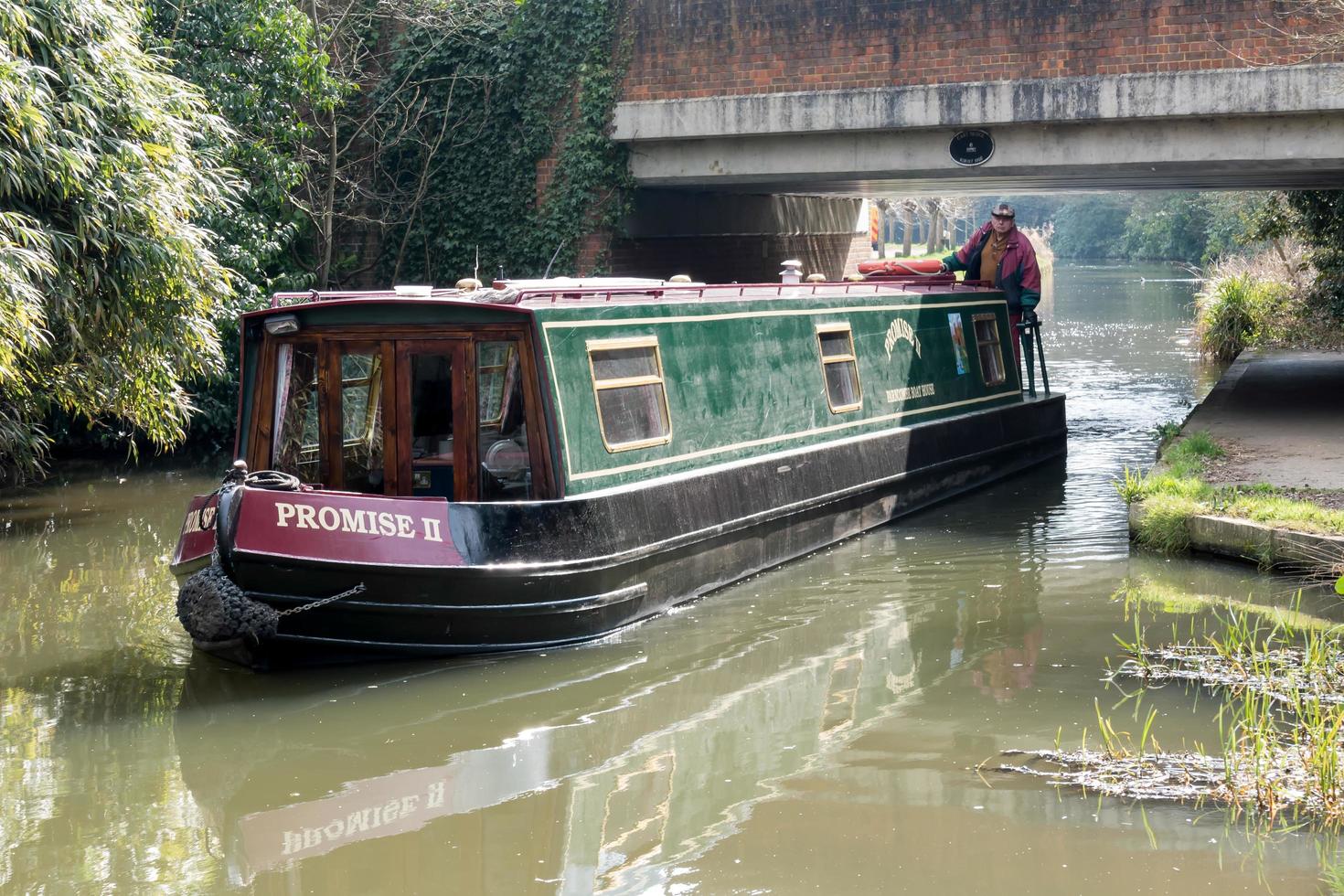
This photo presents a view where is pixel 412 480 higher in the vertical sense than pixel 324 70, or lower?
lower

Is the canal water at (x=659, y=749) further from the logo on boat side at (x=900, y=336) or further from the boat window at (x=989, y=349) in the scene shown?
the boat window at (x=989, y=349)

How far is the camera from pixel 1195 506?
8.95m

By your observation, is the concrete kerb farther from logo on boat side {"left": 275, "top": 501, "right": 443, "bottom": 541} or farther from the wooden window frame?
logo on boat side {"left": 275, "top": 501, "right": 443, "bottom": 541}

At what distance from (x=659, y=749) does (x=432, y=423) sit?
7.44 feet

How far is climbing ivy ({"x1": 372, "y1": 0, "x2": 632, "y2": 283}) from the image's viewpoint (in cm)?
1518

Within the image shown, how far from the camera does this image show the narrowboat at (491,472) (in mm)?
6664

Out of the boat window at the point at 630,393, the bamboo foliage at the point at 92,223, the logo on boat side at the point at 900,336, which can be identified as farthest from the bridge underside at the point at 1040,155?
the boat window at the point at 630,393

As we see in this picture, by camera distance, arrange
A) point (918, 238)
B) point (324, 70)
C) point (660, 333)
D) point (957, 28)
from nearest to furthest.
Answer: point (660, 333) < point (957, 28) < point (324, 70) < point (918, 238)

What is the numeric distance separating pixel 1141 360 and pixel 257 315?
16823mm

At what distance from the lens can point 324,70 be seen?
14719 millimetres

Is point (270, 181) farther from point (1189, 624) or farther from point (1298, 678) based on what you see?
point (1298, 678)

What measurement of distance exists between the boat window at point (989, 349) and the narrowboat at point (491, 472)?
3705 millimetres

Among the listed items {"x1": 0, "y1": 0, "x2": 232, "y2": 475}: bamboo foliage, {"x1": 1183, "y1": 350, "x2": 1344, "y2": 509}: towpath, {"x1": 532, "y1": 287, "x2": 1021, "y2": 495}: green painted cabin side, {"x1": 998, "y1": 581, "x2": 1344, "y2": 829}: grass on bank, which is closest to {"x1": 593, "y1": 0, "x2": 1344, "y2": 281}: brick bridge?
{"x1": 532, "y1": 287, "x2": 1021, "y2": 495}: green painted cabin side

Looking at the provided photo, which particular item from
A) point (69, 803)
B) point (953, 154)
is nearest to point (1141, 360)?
point (953, 154)
